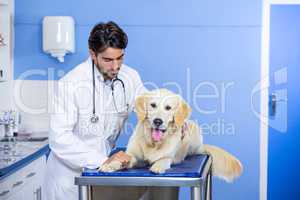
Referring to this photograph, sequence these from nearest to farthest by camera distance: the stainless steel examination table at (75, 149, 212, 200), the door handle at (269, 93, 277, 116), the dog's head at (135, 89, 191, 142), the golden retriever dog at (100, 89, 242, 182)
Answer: the stainless steel examination table at (75, 149, 212, 200), the golden retriever dog at (100, 89, 242, 182), the dog's head at (135, 89, 191, 142), the door handle at (269, 93, 277, 116)

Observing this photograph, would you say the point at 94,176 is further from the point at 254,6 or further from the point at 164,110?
the point at 254,6

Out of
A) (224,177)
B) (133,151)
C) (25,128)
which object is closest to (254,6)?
(224,177)

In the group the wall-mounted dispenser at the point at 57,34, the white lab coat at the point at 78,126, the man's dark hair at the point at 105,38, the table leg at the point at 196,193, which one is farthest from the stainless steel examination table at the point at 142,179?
the wall-mounted dispenser at the point at 57,34

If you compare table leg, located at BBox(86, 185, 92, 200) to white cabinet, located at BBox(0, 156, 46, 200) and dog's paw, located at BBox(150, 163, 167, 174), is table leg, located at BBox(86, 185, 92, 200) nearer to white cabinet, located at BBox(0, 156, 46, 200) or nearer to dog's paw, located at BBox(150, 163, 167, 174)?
dog's paw, located at BBox(150, 163, 167, 174)

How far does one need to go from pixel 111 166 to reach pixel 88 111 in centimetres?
46

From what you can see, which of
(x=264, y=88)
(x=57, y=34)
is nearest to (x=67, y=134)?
(x=57, y=34)

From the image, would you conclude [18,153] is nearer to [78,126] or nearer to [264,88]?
[78,126]

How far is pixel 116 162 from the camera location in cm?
A: 154

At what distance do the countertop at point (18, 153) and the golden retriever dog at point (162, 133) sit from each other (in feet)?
1.86

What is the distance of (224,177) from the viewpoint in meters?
2.39

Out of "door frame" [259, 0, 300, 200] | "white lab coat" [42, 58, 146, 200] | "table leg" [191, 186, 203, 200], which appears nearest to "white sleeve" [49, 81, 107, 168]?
"white lab coat" [42, 58, 146, 200]

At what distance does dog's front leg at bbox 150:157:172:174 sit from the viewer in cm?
146

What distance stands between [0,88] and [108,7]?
0.81m

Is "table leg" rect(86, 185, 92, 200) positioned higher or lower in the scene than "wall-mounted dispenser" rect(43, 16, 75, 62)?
lower
